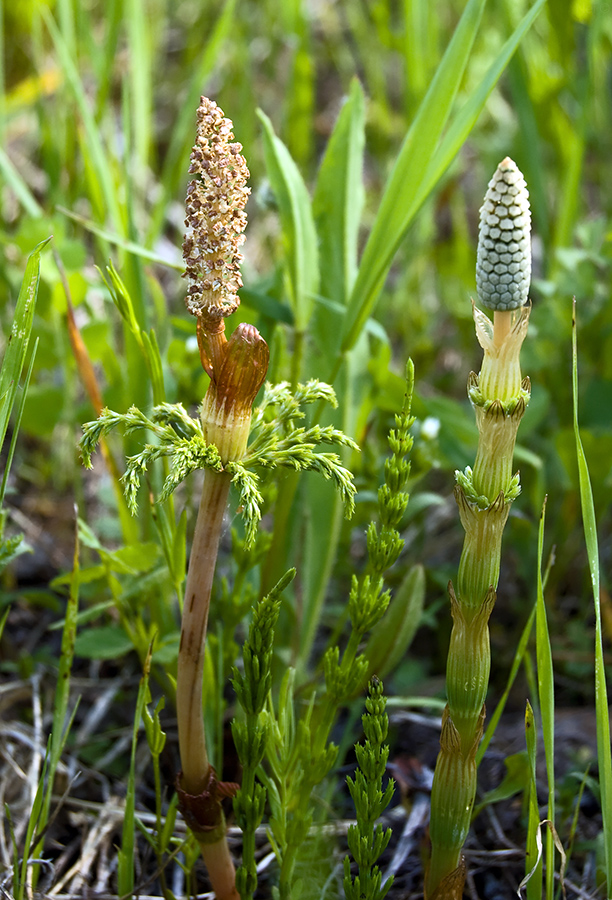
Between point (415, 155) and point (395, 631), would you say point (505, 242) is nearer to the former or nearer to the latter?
point (415, 155)

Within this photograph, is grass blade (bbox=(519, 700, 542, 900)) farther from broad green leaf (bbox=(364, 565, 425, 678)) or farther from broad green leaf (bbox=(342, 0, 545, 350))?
broad green leaf (bbox=(342, 0, 545, 350))

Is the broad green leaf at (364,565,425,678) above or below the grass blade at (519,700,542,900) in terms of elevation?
above

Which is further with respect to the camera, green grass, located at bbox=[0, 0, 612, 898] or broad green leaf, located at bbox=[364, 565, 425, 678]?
broad green leaf, located at bbox=[364, 565, 425, 678]

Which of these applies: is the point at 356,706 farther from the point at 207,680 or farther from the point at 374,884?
the point at 374,884

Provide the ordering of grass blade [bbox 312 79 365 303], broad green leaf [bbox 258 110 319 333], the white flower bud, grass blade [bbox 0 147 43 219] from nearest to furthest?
the white flower bud
broad green leaf [bbox 258 110 319 333]
grass blade [bbox 312 79 365 303]
grass blade [bbox 0 147 43 219]

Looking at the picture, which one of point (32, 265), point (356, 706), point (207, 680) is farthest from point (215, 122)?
point (356, 706)

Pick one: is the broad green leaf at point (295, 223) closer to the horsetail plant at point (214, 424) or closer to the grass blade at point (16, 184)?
the horsetail plant at point (214, 424)

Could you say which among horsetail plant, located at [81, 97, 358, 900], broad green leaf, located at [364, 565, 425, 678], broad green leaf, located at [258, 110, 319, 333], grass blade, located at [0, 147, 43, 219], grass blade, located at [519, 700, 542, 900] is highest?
grass blade, located at [0, 147, 43, 219]

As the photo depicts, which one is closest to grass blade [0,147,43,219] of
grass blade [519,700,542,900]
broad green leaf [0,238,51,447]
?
broad green leaf [0,238,51,447]
